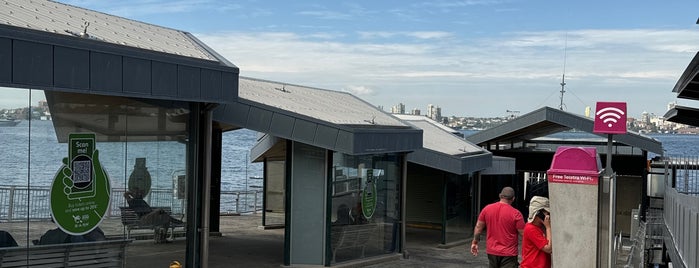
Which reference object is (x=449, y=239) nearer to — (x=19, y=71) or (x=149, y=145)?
(x=149, y=145)

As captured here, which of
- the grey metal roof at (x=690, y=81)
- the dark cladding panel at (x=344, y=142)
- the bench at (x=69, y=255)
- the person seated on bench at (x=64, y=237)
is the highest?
the grey metal roof at (x=690, y=81)

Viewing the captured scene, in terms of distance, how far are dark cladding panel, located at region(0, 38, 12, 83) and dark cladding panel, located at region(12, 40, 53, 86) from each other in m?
0.05

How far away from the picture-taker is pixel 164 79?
11664 mm

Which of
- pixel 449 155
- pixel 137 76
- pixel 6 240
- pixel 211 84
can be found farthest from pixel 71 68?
pixel 449 155

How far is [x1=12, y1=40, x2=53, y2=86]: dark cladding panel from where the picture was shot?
31.0 feet

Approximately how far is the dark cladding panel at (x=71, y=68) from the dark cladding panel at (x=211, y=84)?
2403 millimetres

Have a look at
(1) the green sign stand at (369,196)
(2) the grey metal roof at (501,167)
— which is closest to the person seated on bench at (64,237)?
(1) the green sign stand at (369,196)

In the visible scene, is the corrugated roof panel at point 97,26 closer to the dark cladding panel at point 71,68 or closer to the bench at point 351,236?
the dark cladding panel at point 71,68

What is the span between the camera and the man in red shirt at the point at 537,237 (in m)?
9.91

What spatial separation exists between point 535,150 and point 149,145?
2209 centimetres

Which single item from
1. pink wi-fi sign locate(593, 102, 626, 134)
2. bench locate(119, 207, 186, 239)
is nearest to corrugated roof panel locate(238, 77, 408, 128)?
bench locate(119, 207, 186, 239)

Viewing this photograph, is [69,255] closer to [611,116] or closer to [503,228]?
[503,228]

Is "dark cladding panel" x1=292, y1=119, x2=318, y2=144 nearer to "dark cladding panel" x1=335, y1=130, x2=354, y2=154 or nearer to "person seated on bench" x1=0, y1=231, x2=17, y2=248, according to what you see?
"dark cladding panel" x1=335, y1=130, x2=354, y2=154

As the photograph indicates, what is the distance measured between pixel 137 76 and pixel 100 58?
2.36ft
